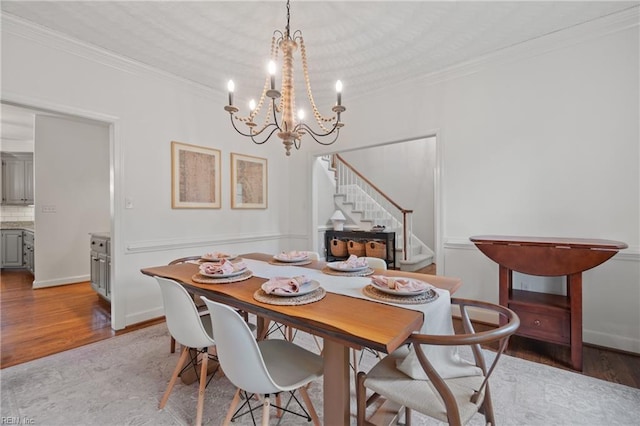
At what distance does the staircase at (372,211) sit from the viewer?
5535 millimetres

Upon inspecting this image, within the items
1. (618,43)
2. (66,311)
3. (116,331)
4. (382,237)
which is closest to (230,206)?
(116,331)

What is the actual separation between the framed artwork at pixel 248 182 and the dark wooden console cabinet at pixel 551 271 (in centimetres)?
286

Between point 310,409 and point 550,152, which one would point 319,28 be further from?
point 310,409

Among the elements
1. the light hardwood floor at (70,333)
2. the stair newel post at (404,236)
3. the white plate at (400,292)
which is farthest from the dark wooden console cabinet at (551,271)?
the stair newel post at (404,236)

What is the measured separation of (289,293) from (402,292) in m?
0.54

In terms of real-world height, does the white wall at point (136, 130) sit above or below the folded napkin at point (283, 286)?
above

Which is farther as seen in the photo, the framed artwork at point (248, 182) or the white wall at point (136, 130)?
the framed artwork at point (248, 182)

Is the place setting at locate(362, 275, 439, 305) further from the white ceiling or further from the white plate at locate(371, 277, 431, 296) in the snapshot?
the white ceiling

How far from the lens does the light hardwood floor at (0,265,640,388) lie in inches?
86.1

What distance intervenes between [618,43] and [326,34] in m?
2.43

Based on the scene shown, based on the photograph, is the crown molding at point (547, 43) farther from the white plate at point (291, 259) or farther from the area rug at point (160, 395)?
the area rug at point (160, 395)

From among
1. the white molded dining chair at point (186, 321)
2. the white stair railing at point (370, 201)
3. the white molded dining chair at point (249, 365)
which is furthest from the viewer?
the white stair railing at point (370, 201)

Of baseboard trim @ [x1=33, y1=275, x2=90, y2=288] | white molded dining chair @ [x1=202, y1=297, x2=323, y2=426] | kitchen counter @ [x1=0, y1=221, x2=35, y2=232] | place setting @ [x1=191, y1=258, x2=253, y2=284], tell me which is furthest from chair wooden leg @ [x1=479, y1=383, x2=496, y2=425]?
kitchen counter @ [x1=0, y1=221, x2=35, y2=232]

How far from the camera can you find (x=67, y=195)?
4.75 m
